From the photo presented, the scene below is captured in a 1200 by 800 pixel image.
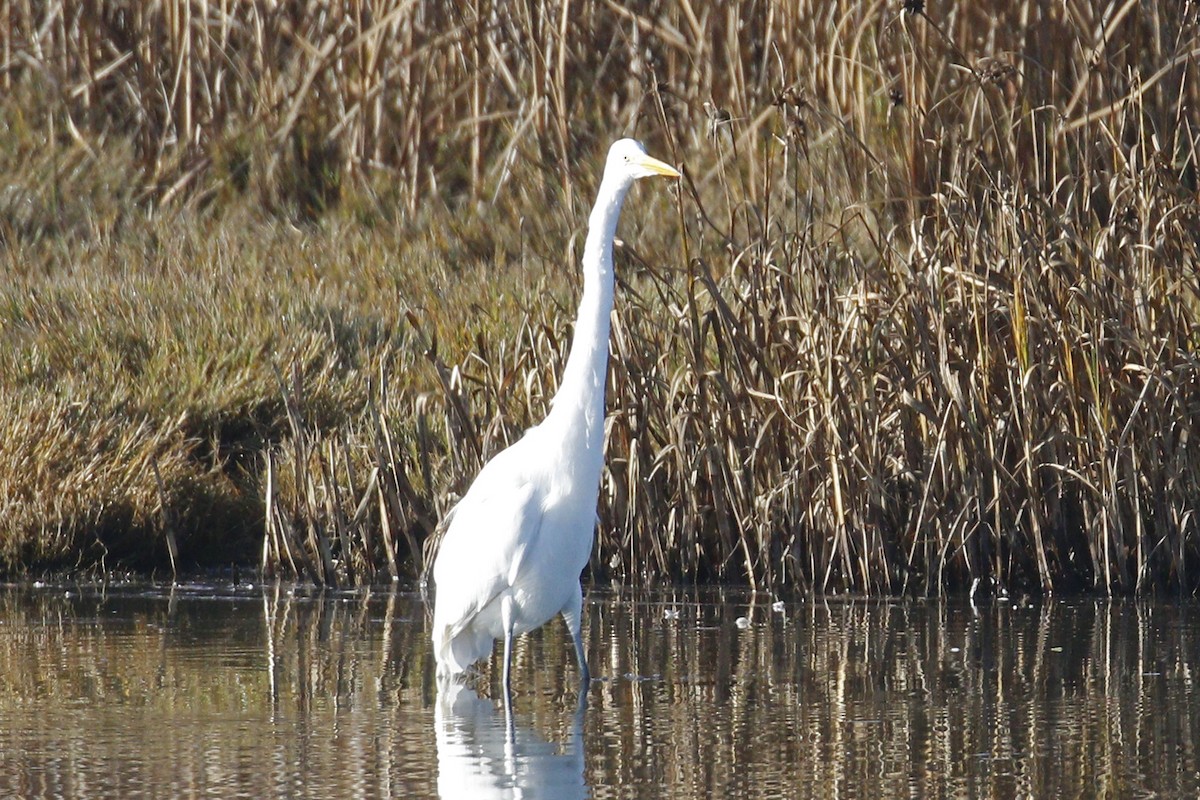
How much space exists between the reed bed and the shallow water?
1.26 ft

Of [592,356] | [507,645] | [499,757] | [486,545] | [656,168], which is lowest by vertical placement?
[499,757]

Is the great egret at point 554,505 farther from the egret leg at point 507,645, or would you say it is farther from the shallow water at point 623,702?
the shallow water at point 623,702

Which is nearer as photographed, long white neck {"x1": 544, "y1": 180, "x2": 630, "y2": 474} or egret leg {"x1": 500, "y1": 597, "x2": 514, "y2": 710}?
egret leg {"x1": 500, "y1": 597, "x2": 514, "y2": 710}

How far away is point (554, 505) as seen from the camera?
5.29 m

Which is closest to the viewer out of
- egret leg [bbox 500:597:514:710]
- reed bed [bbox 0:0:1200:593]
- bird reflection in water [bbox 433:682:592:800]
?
bird reflection in water [bbox 433:682:592:800]

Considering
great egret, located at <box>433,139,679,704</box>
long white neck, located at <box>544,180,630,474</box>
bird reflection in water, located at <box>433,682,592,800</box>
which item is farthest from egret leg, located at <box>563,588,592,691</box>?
long white neck, located at <box>544,180,630,474</box>

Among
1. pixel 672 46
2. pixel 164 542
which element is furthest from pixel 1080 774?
Answer: pixel 672 46

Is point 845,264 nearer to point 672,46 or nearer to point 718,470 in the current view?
point 718,470

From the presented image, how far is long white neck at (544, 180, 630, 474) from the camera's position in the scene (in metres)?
5.25

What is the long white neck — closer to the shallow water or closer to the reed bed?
the shallow water

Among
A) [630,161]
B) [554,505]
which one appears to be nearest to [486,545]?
[554,505]

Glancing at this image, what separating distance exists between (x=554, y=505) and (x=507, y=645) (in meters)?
0.44

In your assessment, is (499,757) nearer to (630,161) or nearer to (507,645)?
(507,645)

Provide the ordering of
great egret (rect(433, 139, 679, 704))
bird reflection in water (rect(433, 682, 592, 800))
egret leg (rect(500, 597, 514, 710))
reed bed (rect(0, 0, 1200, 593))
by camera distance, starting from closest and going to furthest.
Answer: bird reflection in water (rect(433, 682, 592, 800))
egret leg (rect(500, 597, 514, 710))
great egret (rect(433, 139, 679, 704))
reed bed (rect(0, 0, 1200, 593))
